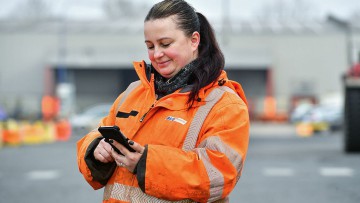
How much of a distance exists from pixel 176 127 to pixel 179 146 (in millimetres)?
80

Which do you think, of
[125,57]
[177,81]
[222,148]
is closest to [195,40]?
[177,81]

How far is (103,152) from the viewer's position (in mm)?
3721

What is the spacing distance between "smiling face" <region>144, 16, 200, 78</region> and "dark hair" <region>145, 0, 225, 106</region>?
0.03 metres

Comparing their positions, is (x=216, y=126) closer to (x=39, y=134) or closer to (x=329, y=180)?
(x=329, y=180)

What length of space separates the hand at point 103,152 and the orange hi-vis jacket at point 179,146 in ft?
0.33

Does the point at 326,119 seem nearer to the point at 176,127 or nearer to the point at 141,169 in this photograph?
the point at 176,127

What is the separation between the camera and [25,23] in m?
66.9

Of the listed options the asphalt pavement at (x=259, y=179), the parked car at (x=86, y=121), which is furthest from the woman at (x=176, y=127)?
the parked car at (x=86, y=121)

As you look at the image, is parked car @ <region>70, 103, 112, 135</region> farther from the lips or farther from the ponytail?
the lips

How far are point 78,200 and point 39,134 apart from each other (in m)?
19.9

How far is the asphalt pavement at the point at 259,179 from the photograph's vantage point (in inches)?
437

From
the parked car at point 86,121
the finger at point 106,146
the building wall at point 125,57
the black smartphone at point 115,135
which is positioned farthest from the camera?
the building wall at point 125,57

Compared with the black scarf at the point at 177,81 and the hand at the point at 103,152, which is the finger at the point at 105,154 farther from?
the black scarf at the point at 177,81

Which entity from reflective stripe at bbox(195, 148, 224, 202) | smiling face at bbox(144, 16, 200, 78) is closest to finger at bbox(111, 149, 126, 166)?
reflective stripe at bbox(195, 148, 224, 202)
